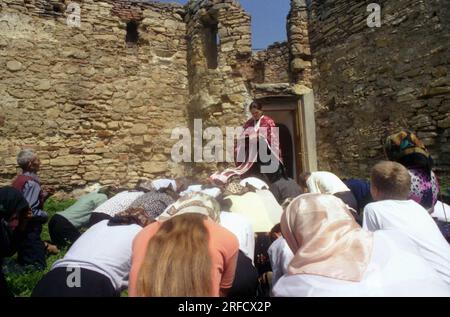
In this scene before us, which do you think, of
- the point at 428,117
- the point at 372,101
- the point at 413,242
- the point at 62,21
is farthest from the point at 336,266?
the point at 62,21

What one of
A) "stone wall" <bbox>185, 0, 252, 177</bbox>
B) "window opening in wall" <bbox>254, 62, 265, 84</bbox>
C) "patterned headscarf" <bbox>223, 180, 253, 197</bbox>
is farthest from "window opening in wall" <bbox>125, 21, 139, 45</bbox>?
"patterned headscarf" <bbox>223, 180, 253, 197</bbox>

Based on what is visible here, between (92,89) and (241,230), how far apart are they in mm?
5971

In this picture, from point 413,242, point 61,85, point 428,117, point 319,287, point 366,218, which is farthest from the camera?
point 61,85

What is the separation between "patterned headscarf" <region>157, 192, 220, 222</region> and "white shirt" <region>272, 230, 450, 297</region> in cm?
77

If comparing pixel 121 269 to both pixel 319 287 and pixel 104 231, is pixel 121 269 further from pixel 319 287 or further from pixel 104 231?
pixel 319 287

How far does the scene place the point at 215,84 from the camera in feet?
25.0

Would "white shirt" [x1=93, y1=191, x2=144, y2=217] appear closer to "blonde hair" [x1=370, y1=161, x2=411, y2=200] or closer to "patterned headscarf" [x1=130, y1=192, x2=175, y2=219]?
"patterned headscarf" [x1=130, y1=192, x2=175, y2=219]

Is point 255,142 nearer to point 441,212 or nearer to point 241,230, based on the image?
point 441,212

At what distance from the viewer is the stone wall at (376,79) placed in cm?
565

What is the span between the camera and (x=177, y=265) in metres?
1.77

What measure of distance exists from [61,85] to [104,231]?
18.7 ft

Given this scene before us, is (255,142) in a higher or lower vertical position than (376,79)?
lower

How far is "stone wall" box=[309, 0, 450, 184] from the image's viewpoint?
222 inches

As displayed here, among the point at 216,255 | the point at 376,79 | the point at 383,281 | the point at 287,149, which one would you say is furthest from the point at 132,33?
the point at 383,281
